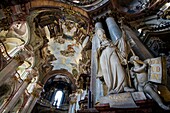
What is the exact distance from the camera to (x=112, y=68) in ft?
10.7

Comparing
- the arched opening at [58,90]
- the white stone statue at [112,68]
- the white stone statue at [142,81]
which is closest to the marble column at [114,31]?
the white stone statue at [112,68]

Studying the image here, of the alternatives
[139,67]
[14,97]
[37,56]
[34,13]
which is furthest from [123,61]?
[37,56]

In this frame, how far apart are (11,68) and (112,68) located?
691 centimetres

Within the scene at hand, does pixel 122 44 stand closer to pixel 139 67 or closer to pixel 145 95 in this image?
pixel 139 67

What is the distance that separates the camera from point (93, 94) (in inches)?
141

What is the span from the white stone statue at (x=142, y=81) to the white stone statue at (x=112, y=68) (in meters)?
0.22

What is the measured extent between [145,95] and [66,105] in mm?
15927

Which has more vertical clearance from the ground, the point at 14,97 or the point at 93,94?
the point at 14,97

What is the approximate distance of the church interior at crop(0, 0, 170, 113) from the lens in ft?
8.50

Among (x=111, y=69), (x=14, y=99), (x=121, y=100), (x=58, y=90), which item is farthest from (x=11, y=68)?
(x=58, y=90)

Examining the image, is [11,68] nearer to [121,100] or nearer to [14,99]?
[14,99]

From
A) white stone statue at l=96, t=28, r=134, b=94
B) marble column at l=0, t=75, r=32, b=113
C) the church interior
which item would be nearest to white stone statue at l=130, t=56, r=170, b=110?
the church interior

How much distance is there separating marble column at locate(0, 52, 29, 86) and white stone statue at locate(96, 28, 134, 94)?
19.9ft

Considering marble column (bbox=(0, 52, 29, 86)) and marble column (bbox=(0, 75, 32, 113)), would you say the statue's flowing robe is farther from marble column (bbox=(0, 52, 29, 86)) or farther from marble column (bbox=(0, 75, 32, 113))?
marble column (bbox=(0, 75, 32, 113))
